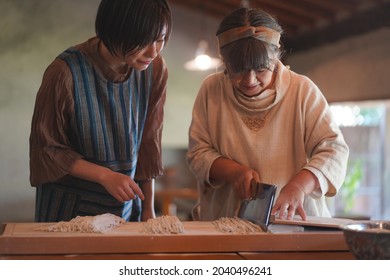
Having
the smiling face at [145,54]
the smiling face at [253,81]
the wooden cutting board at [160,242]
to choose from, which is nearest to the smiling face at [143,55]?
the smiling face at [145,54]

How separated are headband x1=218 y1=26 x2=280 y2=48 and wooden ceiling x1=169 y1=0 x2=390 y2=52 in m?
3.31

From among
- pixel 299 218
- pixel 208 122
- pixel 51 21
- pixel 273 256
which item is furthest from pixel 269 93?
pixel 51 21

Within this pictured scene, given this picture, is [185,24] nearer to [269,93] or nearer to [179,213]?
[179,213]

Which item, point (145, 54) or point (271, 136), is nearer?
point (145, 54)

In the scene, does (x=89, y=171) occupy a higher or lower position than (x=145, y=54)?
lower

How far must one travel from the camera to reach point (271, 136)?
1.68 metres

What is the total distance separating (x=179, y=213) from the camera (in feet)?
23.8

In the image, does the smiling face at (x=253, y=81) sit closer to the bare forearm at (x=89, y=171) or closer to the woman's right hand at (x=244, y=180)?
the woman's right hand at (x=244, y=180)

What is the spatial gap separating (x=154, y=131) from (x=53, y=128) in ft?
1.13

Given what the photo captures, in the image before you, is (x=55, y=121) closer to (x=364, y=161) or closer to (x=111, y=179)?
(x=111, y=179)

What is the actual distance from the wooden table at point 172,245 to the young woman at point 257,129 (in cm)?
24

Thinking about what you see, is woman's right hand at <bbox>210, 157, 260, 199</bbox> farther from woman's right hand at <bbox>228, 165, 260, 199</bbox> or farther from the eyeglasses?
the eyeglasses

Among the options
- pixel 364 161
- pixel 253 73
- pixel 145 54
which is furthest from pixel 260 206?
pixel 364 161

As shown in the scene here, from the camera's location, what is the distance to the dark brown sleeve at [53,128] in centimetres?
157
